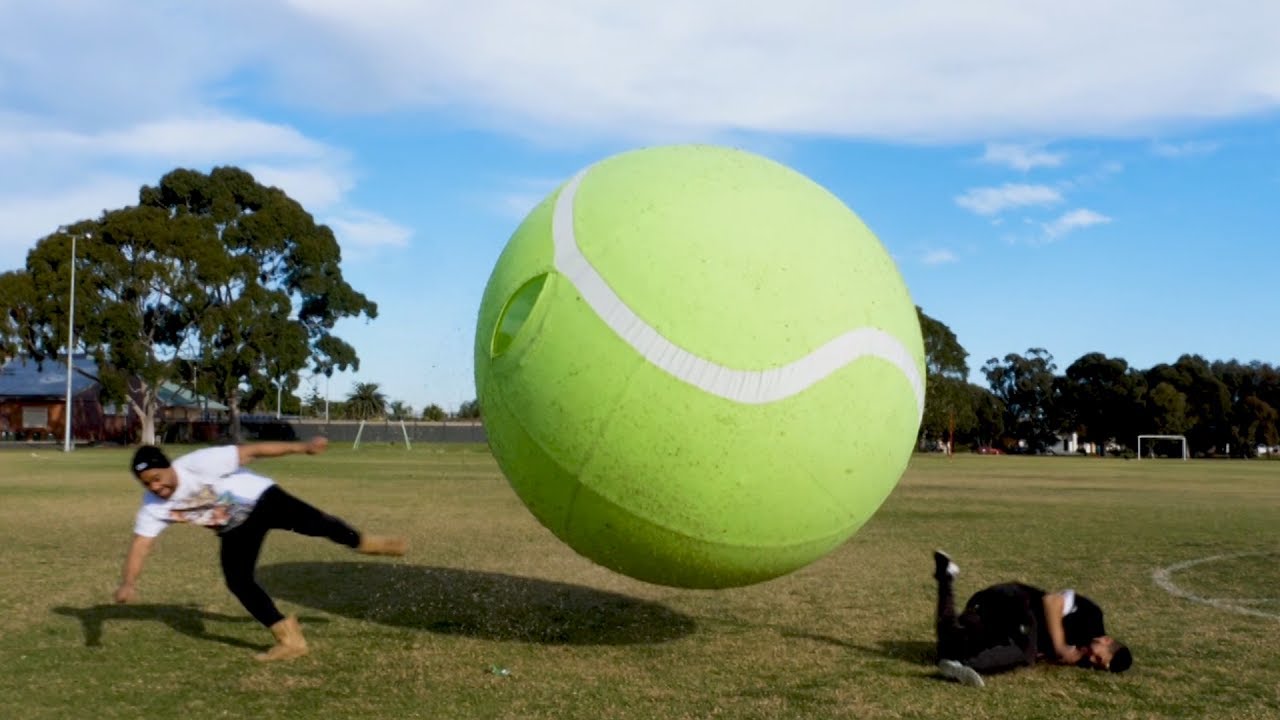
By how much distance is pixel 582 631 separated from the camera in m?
7.71

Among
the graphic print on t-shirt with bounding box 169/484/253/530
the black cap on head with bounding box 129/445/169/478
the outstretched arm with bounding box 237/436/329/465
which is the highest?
the outstretched arm with bounding box 237/436/329/465

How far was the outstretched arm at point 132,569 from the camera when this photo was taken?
6.69 meters

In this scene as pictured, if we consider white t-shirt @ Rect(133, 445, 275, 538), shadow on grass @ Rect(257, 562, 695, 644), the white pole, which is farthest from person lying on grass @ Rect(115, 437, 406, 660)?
the white pole

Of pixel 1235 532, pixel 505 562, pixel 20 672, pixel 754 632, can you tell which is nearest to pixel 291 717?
pixel 20 672

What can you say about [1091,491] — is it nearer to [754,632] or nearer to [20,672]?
[754,632]

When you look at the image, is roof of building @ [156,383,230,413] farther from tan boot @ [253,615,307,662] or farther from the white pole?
tan boot @ [253,615,307,662]

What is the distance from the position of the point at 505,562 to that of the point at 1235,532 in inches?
428

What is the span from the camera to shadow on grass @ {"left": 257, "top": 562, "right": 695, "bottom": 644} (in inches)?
305

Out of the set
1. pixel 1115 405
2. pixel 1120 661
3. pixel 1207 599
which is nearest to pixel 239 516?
pixel 1120 661

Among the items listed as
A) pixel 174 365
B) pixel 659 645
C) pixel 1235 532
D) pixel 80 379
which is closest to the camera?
pixel 659 645

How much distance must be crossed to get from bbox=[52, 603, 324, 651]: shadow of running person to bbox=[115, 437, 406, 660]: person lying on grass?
22.8 inches

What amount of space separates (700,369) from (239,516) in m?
3.55

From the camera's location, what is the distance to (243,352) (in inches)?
2194

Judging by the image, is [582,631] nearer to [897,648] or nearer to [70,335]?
[897,648]
